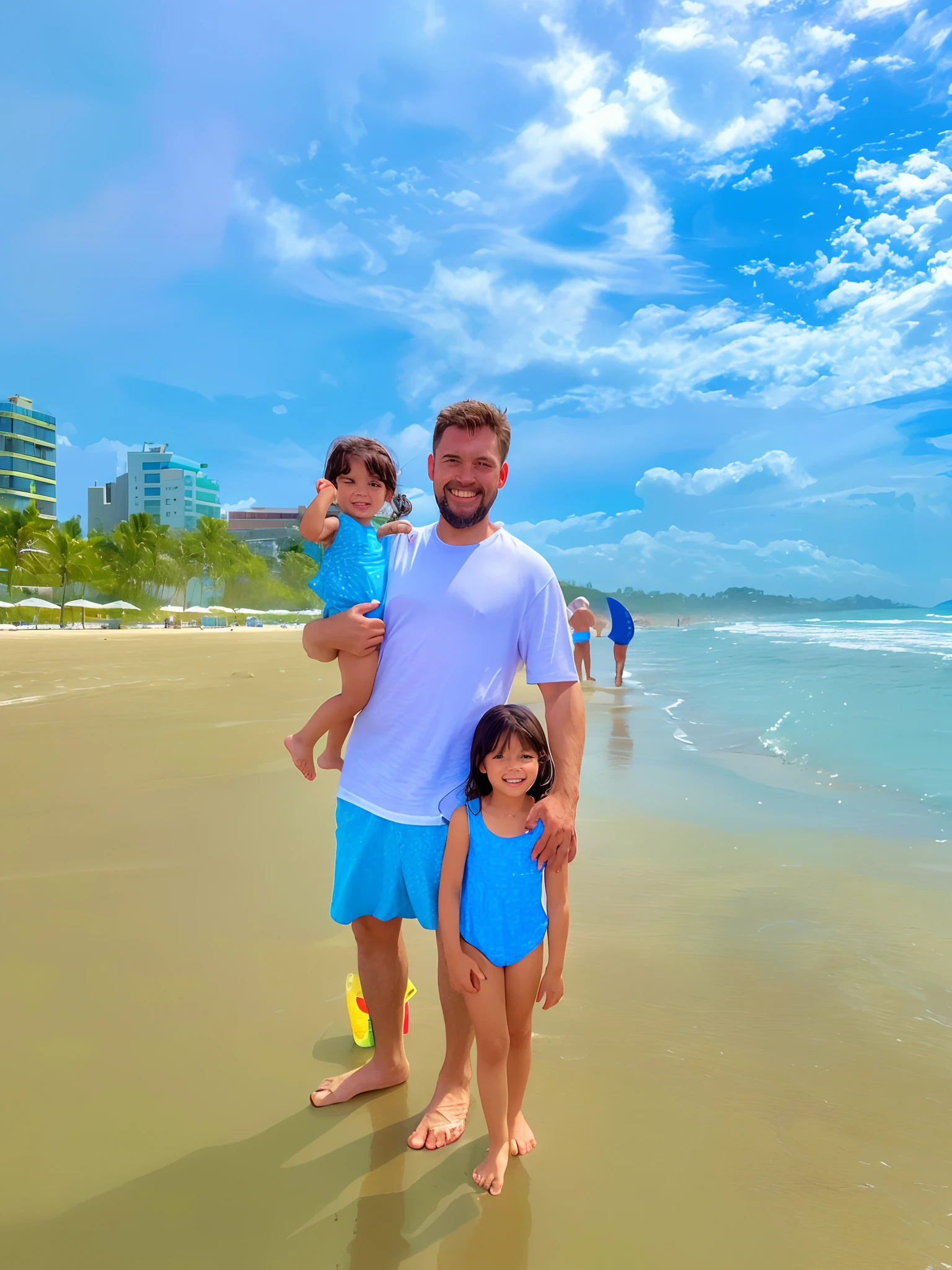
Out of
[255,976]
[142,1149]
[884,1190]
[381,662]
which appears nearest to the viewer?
[884,1190]

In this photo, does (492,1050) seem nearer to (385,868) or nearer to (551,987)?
(551,987)

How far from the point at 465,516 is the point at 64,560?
59.4 m

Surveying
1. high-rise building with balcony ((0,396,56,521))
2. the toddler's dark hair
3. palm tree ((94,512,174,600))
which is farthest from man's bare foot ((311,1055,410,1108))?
high-rise building with balcony ((0,396,56,521))

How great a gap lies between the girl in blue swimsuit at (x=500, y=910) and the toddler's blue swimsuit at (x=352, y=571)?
1.97ft

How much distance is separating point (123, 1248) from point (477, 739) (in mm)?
1549

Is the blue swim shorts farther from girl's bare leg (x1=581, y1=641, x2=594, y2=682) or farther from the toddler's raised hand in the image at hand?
girl's bare leg (x1=581, y1=641, x2=594, y2=682)

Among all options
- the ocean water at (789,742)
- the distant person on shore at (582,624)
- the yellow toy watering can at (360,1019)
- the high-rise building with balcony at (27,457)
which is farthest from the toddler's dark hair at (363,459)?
the high-rise building with balcony at (27,457)

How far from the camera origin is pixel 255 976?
331 cm

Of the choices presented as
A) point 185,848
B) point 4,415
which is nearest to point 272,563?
point 4,415

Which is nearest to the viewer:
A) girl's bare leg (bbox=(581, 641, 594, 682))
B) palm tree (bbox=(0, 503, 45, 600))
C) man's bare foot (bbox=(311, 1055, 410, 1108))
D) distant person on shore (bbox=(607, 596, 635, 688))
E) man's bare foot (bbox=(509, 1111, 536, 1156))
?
man's bare foot (bbox=(509, 1111, 536, 1156))

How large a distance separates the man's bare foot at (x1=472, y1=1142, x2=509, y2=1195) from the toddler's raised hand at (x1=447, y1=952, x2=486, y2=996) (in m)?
0.46

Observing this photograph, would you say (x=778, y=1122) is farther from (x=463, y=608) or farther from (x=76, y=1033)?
(x=76, y=1033)

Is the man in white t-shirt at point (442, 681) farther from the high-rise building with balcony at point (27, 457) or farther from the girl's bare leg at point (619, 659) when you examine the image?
the high-rise building with balcony at point (27, 457)

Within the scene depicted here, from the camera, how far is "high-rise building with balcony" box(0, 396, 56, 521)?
92.2 metres
